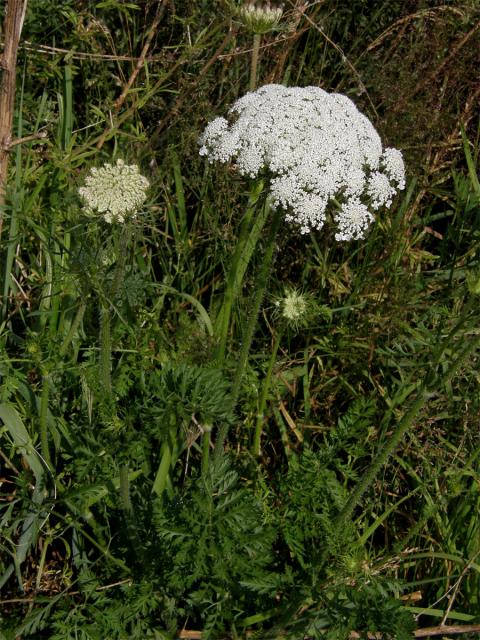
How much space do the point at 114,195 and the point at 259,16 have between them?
0.88 metres

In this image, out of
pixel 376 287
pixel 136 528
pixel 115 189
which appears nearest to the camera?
pixel 115 189

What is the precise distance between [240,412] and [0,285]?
42.6 inches

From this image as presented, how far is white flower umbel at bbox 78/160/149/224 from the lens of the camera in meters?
1.88

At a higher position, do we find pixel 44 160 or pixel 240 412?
pixel 44 160

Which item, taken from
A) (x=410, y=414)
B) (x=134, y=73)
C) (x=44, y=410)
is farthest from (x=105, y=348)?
(x=134, y=73)

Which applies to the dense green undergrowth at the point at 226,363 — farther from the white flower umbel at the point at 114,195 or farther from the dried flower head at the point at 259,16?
the dried flower head at the point at 259,16

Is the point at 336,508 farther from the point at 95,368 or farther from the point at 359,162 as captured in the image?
the point at 359,162

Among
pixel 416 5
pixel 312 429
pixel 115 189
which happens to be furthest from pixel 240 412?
pixel 416 5

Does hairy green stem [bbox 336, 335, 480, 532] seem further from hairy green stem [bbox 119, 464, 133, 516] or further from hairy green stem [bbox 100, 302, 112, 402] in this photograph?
hairy green stem [bbox 100, 302, 112, 402]

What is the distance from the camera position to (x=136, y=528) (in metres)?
2.17

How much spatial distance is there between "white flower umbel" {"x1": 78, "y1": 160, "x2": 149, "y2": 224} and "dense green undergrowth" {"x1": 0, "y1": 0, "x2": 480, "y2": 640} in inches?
3.7

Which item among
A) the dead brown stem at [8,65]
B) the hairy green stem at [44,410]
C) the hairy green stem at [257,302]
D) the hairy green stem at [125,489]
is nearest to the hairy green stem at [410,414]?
the hairy green stem at [257,302]

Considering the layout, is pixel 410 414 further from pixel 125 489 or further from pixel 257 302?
pixel 125 489

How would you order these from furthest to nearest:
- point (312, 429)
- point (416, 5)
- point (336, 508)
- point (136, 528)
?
point (416, 5), point (312, 429), point (336, 508), point (136, 528)
